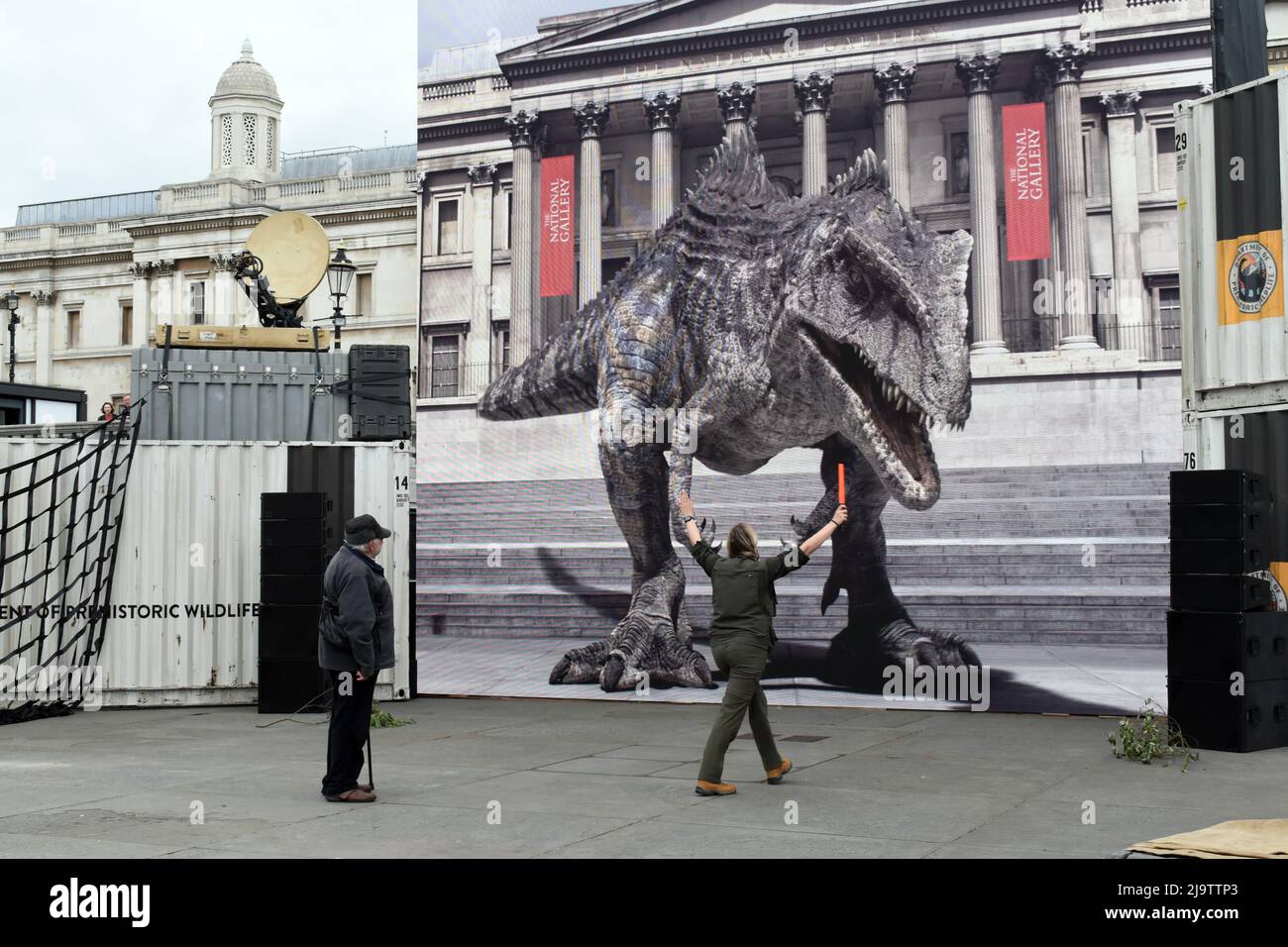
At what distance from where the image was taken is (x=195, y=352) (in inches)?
568

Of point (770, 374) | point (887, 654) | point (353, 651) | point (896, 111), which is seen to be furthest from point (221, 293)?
point (353, 651)

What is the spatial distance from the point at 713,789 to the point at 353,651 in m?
2.29

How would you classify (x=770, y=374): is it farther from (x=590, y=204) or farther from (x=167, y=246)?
(x=167, y=246)

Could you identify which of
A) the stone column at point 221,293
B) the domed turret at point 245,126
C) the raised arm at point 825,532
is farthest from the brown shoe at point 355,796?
the domed turret at point 245,126

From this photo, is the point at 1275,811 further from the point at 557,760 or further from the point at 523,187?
the point at 523,187

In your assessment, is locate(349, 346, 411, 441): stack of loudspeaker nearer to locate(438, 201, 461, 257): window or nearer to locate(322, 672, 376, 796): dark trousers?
locate(438, 201, 461, 257): window

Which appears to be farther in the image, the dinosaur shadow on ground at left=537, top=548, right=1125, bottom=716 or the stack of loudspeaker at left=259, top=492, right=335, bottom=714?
the stack of loudspeaker at left=259, top=492, right=335, bottom=714

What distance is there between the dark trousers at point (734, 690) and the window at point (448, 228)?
7.97 m

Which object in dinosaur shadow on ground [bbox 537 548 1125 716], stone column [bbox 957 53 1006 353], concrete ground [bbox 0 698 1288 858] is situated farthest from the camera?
stone column [bbox 957 53 1006 353]

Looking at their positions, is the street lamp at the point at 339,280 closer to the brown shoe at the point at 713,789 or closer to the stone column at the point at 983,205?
the stone column at the point at 983,205

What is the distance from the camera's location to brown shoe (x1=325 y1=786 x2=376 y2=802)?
7871 mm

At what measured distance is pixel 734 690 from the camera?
8.07m

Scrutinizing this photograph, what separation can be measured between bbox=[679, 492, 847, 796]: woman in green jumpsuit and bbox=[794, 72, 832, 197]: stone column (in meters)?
6.28

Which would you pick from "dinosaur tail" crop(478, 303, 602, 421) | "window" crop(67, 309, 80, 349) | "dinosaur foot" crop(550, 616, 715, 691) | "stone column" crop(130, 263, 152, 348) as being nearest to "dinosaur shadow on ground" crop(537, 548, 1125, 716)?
"dinosaur foot" crop(550, 616, 715, 691)
